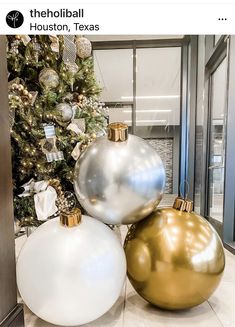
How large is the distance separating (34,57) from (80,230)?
1440 millimetres

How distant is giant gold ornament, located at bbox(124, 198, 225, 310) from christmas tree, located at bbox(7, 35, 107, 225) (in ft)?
2.62

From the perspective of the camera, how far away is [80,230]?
3.41ft

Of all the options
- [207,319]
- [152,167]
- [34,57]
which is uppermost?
[34,57]

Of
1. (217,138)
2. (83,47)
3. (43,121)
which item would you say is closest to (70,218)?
(43,121)

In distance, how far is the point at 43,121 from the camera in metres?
1.98

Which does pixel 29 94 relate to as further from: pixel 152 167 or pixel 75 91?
pixel 152 167

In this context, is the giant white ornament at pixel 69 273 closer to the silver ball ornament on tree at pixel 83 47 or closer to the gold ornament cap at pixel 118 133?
the gold ornament cap at pixel 118 133

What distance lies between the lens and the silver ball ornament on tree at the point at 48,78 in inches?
76.9

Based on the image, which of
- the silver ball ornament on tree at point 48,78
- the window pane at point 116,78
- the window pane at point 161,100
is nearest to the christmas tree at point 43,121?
the silver ball ornament on tree at point 48,78

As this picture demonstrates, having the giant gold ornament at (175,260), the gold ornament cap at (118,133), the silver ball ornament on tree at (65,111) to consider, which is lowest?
the giant gold ornament at (175,260)

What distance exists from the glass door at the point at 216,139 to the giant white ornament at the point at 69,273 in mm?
1861

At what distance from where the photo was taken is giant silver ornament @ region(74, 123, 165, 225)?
1.12 meters

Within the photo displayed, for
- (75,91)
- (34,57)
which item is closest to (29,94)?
(34,57)

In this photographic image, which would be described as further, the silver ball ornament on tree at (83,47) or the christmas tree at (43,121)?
the silver ball ornament on tree at (83,47)
